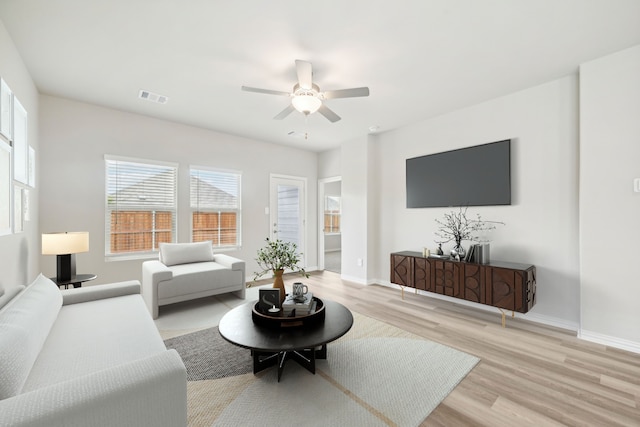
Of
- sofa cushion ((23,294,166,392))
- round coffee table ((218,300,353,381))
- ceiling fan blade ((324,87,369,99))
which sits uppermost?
ceiling fan blade ((324,87,369,99))

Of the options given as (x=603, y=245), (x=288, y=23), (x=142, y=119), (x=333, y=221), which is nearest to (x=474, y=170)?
(x=603, y=245)

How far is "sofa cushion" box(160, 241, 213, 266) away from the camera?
152 inches

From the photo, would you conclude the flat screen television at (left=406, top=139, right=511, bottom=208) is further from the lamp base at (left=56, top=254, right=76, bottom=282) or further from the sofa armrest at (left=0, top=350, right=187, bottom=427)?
the lamp base at (left=56, top=254, right=76, bottom=282)

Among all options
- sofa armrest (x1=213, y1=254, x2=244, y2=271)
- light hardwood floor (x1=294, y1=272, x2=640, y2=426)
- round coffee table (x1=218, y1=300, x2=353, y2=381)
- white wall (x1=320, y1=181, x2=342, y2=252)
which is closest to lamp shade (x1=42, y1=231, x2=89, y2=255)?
sofa armrest (x1=213, y1=254, x2=244, y2=271)

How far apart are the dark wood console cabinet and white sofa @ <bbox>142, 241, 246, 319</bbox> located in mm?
2407

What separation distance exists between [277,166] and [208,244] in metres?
2.16

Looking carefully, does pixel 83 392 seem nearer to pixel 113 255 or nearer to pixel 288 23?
pixel 288 23

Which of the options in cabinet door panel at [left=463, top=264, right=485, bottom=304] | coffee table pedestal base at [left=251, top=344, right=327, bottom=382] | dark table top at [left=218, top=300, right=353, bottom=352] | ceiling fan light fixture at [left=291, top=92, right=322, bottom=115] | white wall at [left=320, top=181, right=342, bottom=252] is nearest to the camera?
dark table top at [left=218, top=300, right=353, bottom=352]

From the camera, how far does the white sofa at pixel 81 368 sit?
0.99 meters

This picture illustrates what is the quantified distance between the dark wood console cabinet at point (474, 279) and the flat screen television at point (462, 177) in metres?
0.83

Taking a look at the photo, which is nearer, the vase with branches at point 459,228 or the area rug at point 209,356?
the area rug at point 209,356

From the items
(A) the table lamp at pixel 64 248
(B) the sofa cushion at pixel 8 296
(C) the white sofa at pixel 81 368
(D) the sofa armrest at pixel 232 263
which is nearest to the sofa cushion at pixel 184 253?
(D) the sofa armrest at pixel 232 263

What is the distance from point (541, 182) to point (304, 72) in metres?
2.91

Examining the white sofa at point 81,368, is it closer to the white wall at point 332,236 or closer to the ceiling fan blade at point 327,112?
the ceiling fan blade at point 327,112
